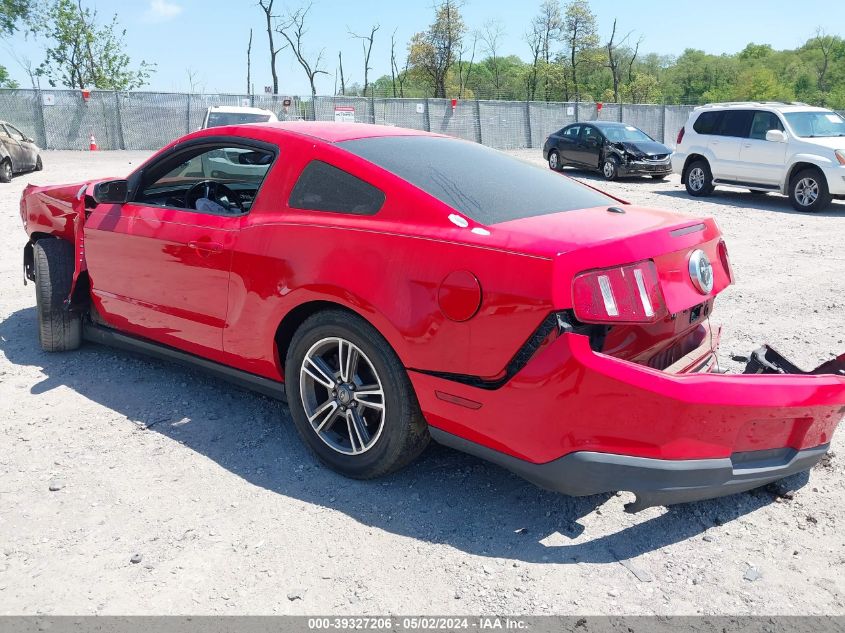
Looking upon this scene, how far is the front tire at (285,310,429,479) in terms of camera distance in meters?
3.09

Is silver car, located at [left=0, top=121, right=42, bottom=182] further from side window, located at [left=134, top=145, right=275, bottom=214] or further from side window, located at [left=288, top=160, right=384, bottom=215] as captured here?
side window, located at [left=288, top=160, right=384, bottom=215]

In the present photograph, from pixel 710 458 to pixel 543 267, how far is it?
93 cm

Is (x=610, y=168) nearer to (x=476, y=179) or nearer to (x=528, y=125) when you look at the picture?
(x=476, y=179)

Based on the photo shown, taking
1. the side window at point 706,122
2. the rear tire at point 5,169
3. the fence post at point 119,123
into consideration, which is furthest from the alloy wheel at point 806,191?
the fence post at point 119,123

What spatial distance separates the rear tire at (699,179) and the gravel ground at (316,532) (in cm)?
1205

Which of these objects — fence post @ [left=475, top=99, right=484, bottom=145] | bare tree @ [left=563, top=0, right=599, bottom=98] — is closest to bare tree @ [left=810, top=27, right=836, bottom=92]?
bare tree @ [left=563, top=0, right=599, bottom=98]

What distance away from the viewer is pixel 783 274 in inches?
307

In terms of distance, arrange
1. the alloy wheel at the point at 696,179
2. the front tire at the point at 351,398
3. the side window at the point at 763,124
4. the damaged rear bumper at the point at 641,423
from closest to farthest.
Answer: the damaged rear bumper at the point at 641,423 → the front tire at the point at 351,398 → the side window at the point at 763,124 → the alloy wheel at the point at 696,179

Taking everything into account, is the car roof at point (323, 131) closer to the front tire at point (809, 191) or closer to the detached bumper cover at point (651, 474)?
the detached bumper cover at point (651, 474)

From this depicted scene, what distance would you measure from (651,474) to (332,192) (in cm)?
186

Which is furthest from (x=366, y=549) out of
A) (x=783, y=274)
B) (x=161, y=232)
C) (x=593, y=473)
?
(x=783, y=274)

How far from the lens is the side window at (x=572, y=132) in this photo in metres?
19.0

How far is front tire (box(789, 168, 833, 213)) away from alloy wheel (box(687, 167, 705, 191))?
1.95 metres

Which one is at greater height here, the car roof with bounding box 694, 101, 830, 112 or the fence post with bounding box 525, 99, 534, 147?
the fence post with bounding box 525, 99, 534, 147
